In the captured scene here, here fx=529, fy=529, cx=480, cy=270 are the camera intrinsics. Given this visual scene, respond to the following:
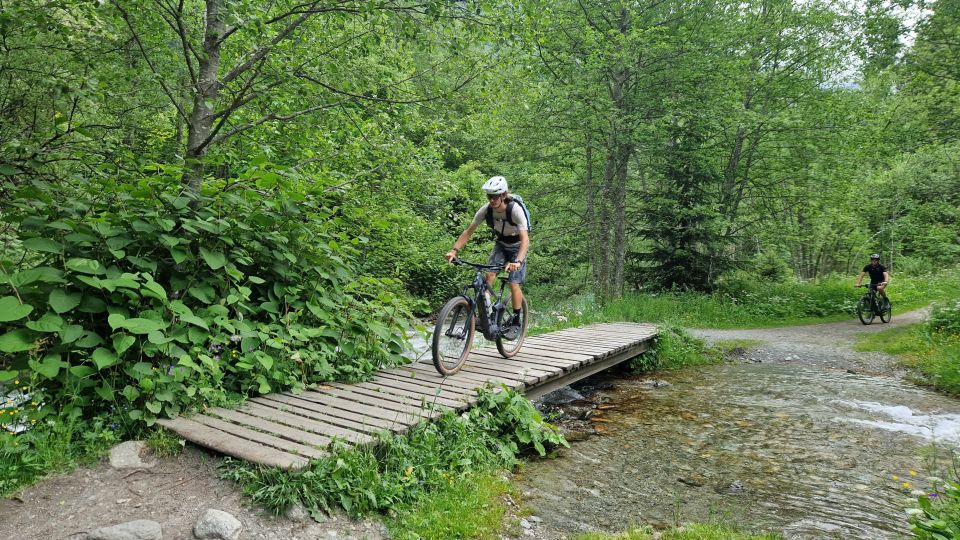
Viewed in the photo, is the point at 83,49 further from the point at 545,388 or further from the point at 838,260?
the point at 838,260

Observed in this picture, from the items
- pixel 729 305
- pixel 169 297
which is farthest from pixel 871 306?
pixel 169 297

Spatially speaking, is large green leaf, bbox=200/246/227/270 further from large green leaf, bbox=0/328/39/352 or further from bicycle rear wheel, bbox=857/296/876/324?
bicycle rear wheel, bbox=857/296/876/324

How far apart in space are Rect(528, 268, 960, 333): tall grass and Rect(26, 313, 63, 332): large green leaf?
32.6ft

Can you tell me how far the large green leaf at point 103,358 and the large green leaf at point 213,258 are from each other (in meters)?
1.02

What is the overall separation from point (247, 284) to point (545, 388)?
3856 millimetres

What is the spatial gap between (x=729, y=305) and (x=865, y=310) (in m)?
3.63

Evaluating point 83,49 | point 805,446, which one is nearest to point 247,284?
point 83,49

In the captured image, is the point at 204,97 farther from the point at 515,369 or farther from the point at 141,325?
the point at 515,369

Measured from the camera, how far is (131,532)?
2.94 m

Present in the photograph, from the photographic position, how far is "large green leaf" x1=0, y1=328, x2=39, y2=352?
360 cm

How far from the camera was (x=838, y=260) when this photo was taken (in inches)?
1352

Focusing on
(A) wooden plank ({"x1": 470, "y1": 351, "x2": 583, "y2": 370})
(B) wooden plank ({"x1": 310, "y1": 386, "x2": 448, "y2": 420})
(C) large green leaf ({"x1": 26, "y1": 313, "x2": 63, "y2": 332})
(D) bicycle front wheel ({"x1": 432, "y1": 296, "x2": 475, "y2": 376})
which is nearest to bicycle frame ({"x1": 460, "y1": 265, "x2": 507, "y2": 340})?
(D) bicycle front wheel ({"x1": 432, "y1": 296, "x2": 475, "y2": 376})

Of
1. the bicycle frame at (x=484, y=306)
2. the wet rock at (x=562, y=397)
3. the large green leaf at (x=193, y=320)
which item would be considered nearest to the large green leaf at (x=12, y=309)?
the large green leaf at (x=193, y=320)

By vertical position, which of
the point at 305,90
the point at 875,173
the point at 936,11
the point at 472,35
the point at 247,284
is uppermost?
the point at 936,11
